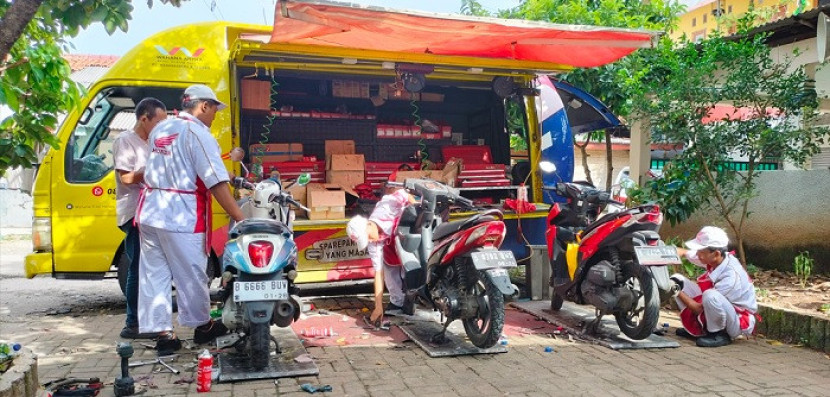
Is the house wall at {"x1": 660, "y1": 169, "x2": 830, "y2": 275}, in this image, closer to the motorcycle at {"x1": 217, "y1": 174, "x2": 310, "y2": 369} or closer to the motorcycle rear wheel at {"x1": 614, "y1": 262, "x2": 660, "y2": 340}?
the motorcycle rear wheel at {"x1": 614, "y1": 262, "x2": 660, "y2": 340}

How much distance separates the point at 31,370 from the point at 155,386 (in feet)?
2.14

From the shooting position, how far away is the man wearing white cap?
4.60m

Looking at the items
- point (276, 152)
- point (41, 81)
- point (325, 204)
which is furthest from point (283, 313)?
point (276, 152)

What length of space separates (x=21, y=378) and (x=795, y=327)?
16.8ft

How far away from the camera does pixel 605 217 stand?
481cm

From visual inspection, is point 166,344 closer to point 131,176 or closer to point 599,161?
point 131,176

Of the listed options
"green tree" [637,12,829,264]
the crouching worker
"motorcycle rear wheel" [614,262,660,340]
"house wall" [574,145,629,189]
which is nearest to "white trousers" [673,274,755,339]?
"motorcycle rear wheel" [614,262,660,340]

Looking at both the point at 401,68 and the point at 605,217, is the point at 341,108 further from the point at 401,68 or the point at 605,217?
the point at 605,217

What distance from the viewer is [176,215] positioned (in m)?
4.05

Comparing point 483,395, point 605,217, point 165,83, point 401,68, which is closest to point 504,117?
point 401,68

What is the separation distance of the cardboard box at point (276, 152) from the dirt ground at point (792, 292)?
518 cm

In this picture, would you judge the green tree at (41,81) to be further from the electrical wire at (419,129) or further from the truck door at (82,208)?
the electrical wire at (419,129)

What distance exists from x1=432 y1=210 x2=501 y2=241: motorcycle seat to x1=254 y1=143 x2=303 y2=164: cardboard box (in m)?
3.23

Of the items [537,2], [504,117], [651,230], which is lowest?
[651,230]
